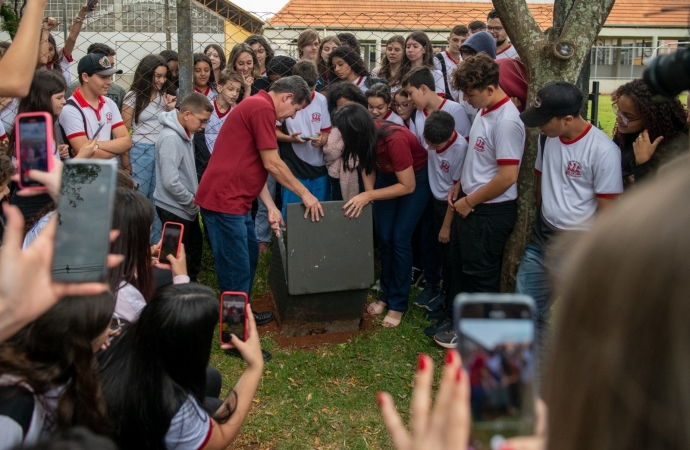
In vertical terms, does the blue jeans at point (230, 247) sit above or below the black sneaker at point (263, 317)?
above

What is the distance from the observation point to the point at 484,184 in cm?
409

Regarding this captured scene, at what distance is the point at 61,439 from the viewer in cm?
109

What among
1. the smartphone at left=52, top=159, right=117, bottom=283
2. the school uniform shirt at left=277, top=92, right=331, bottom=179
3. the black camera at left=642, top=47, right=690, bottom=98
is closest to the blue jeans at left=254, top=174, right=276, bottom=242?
the school uniform shirt at left=277, top=92, right=331, bottom=179

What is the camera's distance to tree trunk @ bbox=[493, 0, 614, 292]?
13.0 feet

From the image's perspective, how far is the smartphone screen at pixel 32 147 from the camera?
1761mm

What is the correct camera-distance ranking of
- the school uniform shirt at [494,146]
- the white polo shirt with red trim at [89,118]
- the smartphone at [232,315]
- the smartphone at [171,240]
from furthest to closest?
the white polo shirt with red trim at [89,118] → the school uniform shirt at [494,146] → the smartphone at [171,240] → the smartphone at [232,315]

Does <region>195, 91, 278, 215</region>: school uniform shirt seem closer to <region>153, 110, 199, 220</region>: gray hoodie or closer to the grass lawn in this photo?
<region>153, 110, 199, 220</region>: gray hoodie

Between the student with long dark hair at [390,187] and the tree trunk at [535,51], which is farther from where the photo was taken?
the student with long dark hair at [390,187]

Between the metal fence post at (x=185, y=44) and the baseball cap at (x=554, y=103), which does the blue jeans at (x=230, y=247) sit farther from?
the baseball cap at (x=554, y=103)

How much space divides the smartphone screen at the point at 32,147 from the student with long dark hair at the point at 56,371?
358 millimetres

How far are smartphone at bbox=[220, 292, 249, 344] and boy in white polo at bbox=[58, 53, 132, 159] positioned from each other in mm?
2069

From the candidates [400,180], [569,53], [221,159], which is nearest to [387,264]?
[400,180]

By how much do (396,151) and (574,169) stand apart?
139cm

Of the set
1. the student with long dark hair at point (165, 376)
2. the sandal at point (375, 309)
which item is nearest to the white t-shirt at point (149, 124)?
the sandal at point (375, 309)
